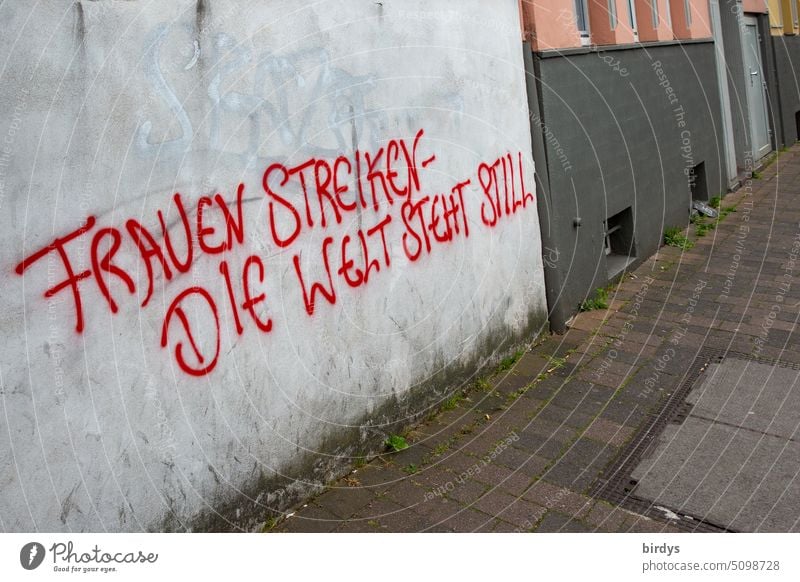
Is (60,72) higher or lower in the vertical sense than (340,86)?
lower

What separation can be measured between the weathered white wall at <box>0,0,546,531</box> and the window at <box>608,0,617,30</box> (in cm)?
269

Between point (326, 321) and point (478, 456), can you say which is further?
point (478, 456)

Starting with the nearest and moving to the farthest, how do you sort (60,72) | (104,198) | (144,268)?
(60,72) → (104,198) → (144,268)

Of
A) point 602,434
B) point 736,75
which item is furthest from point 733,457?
point 736,75

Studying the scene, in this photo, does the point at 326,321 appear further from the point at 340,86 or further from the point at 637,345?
the point at 637,345

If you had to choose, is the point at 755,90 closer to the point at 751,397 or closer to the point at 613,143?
the point at 613,143

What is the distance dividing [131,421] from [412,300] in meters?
2.01

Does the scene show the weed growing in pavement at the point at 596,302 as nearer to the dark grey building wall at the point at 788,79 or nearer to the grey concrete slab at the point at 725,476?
the grey concrete slab at the point at 725,476

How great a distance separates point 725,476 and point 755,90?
10.4m

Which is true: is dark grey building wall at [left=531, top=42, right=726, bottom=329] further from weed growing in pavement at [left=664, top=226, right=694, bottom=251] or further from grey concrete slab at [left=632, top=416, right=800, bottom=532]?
grey concrete slab at [left=632, top=416, right=800, bottom=532]

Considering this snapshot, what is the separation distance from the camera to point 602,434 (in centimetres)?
461

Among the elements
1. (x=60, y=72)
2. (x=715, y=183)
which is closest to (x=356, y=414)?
(x=60, y=72)

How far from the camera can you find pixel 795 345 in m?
5.70

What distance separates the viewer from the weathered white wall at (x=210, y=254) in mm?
2756
